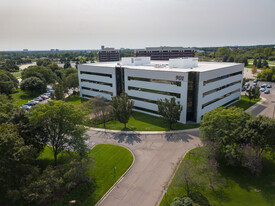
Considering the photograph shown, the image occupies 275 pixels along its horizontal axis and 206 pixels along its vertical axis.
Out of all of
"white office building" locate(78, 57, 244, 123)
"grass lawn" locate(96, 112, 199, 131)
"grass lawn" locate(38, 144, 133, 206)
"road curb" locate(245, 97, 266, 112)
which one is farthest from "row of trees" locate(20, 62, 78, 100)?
"road curb" locate(245, 97, 266, 112)

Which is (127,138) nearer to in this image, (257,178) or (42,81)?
(257,178)

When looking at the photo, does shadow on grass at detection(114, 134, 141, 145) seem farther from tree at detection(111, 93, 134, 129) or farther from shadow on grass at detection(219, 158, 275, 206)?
shadow on grass at detection(219, 158, 275, 206)

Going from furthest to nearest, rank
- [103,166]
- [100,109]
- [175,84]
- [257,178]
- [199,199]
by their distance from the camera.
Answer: [100,109] < [175,84] < [103,166] < [257,178] < [199,199]

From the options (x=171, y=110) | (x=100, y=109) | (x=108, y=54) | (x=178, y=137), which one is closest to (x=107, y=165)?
(x=178, y=137)

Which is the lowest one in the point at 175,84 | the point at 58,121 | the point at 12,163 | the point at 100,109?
the point at 100,109

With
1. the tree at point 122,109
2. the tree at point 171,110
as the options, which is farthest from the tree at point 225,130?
the tree at point 122,109

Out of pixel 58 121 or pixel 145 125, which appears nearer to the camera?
pixel 58 121

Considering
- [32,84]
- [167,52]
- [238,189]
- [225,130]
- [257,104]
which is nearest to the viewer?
[238,189]

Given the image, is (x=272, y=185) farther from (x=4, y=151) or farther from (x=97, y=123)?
(x=97, y=123)
